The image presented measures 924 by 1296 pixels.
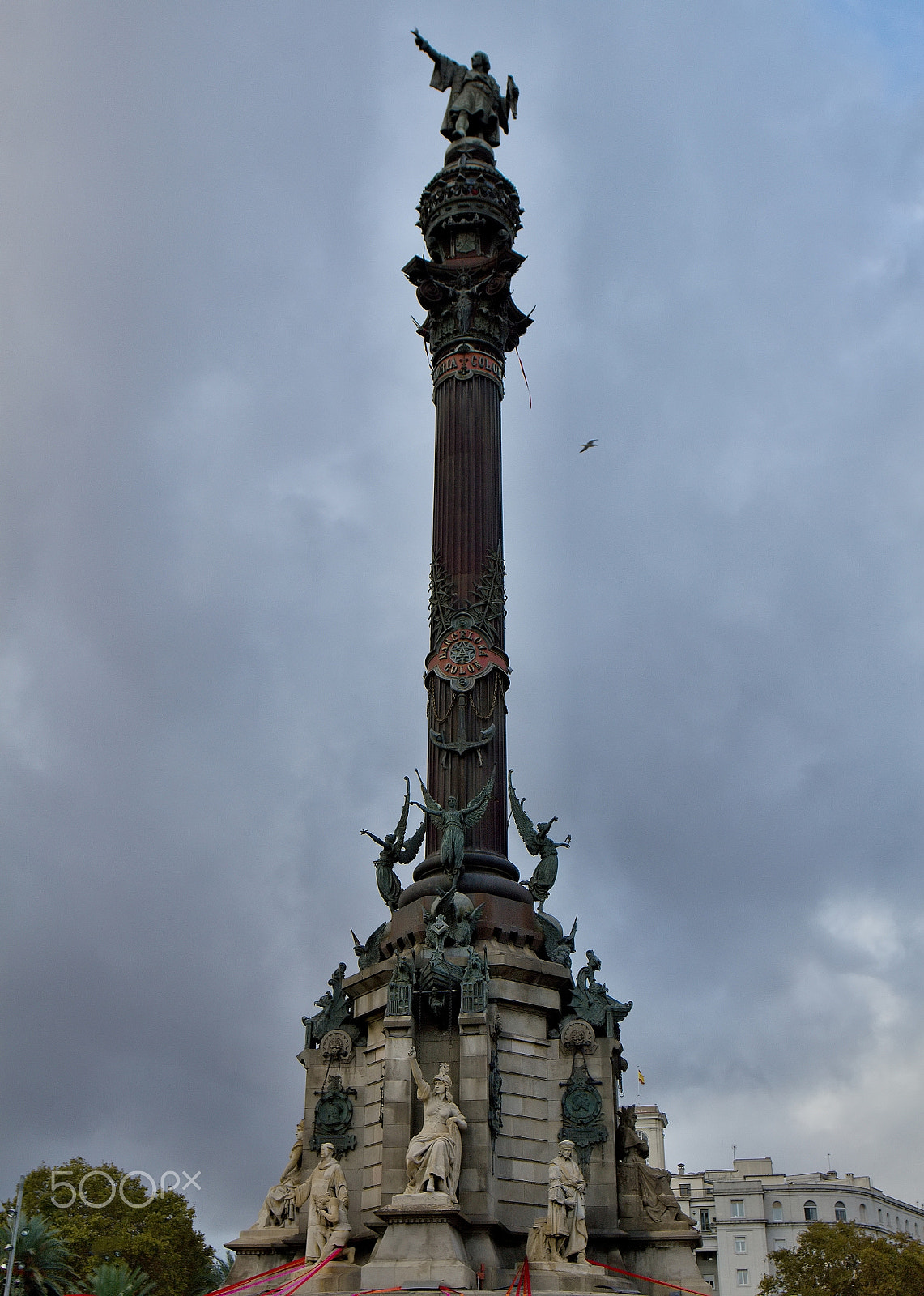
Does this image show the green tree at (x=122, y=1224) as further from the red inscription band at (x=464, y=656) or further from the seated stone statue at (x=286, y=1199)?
the red inscription band at (x=464, y=656)

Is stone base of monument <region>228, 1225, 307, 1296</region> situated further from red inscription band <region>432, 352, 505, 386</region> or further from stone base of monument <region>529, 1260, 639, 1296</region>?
red inscription band <region>432, 352, 505, 386</region>

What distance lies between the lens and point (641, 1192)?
28.1m

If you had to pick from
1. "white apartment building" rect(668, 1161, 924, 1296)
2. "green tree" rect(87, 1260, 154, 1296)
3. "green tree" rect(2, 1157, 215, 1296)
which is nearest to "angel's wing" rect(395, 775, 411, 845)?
"green tree" rect(87, 1260, 154, 1296)

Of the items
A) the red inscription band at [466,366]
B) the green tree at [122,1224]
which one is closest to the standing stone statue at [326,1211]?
the red inscription band at [466,366]

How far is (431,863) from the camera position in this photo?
31062 mm

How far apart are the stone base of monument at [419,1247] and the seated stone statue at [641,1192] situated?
499 centimetres

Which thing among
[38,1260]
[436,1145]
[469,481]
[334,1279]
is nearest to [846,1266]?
[38,1260]

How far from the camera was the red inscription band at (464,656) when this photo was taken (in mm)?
33500

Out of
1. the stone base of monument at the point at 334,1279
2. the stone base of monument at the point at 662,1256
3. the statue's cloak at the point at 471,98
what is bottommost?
the stone base of monument at the point at 334,1279

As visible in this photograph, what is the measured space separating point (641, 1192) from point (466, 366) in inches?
848

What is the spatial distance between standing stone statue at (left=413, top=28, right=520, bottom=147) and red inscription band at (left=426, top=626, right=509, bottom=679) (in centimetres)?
1658

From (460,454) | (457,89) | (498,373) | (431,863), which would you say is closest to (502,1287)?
(431,863)

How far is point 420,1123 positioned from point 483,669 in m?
11.5

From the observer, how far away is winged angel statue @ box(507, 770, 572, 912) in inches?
1231
